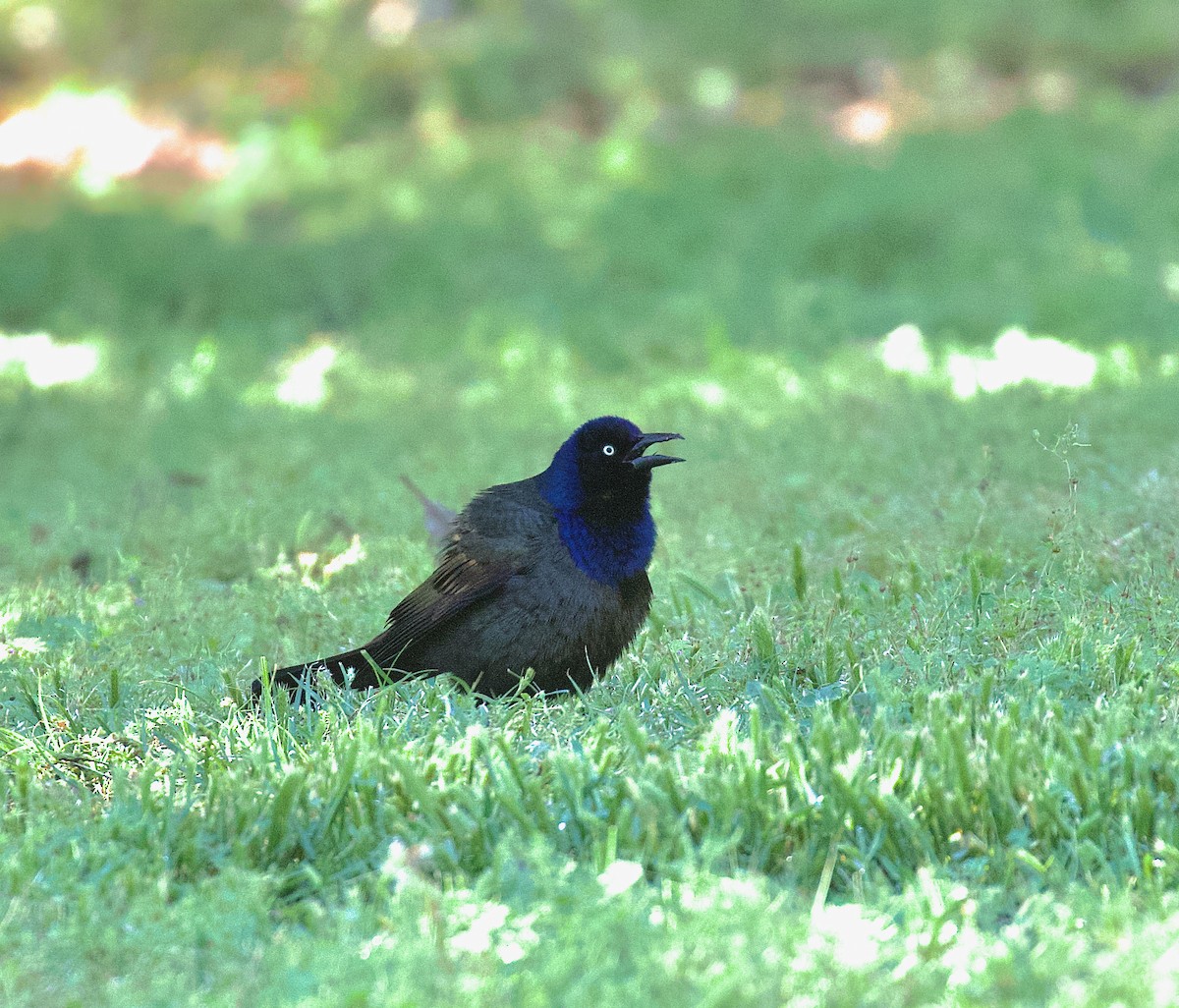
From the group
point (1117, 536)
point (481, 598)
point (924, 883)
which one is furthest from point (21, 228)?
point (924, 883)

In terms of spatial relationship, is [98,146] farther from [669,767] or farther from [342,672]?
[669,767]

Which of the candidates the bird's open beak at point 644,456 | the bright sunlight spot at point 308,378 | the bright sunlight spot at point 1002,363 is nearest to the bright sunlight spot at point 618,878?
the bird's open beak at point 644,456

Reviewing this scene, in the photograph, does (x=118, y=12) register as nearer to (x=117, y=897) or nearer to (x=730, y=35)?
(x=730, y=35)

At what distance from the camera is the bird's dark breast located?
15.4ft

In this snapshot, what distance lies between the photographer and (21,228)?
11.8 meters

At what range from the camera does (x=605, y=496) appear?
16.0 ft

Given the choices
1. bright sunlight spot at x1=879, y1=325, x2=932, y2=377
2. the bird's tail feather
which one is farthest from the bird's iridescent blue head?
bright sunlight spot at x1=879, y1=325, x2=932, y2=377

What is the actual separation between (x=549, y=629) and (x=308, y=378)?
485cm

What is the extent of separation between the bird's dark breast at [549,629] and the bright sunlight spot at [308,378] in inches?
166

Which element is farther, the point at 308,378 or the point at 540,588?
the point at 308,378

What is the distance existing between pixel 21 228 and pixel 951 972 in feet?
34.6

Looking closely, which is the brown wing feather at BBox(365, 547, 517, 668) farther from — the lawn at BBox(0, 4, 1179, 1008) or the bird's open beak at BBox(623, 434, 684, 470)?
the bird's open beak at BBox(623, 434, 684, 470)

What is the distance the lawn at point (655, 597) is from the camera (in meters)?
3.12

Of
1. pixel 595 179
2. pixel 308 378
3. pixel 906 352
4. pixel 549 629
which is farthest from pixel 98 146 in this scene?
pixel 549 629
